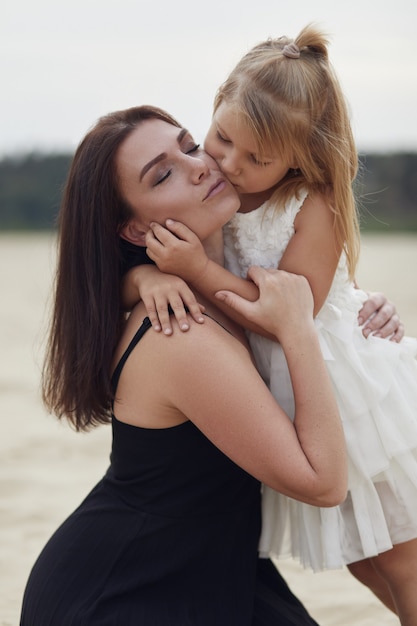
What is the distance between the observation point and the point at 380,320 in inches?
125

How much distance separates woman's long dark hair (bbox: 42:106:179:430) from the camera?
110 inches

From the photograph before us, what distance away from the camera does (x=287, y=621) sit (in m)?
2.88

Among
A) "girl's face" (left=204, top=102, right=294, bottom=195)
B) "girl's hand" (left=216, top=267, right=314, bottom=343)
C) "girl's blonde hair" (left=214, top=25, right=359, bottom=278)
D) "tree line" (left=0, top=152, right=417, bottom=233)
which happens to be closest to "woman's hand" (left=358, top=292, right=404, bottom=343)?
"girl's blonde hair" (left=214, top=25, right=359, bottom=278)

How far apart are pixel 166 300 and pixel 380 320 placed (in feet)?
2.77

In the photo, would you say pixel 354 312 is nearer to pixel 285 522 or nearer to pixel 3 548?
pixel 285 522

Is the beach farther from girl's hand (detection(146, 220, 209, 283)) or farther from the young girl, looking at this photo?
the young girl

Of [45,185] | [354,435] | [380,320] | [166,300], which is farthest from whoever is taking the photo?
[45,185]

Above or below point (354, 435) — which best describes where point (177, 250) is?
above

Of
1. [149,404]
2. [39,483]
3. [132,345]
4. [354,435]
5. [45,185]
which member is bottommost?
[45,185]

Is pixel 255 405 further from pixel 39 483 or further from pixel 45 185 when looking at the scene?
pixel 45 185

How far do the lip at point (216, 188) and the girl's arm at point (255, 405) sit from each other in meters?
0.38

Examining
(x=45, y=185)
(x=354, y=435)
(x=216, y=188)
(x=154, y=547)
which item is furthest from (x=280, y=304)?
(x=45, y=185)

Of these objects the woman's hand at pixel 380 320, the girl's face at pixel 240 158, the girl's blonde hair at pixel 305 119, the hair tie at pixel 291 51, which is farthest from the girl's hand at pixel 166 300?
the hair tie at pixel 291 51

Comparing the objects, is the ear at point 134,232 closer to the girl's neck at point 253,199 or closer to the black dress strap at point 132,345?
the black dress strap at point 132,345
